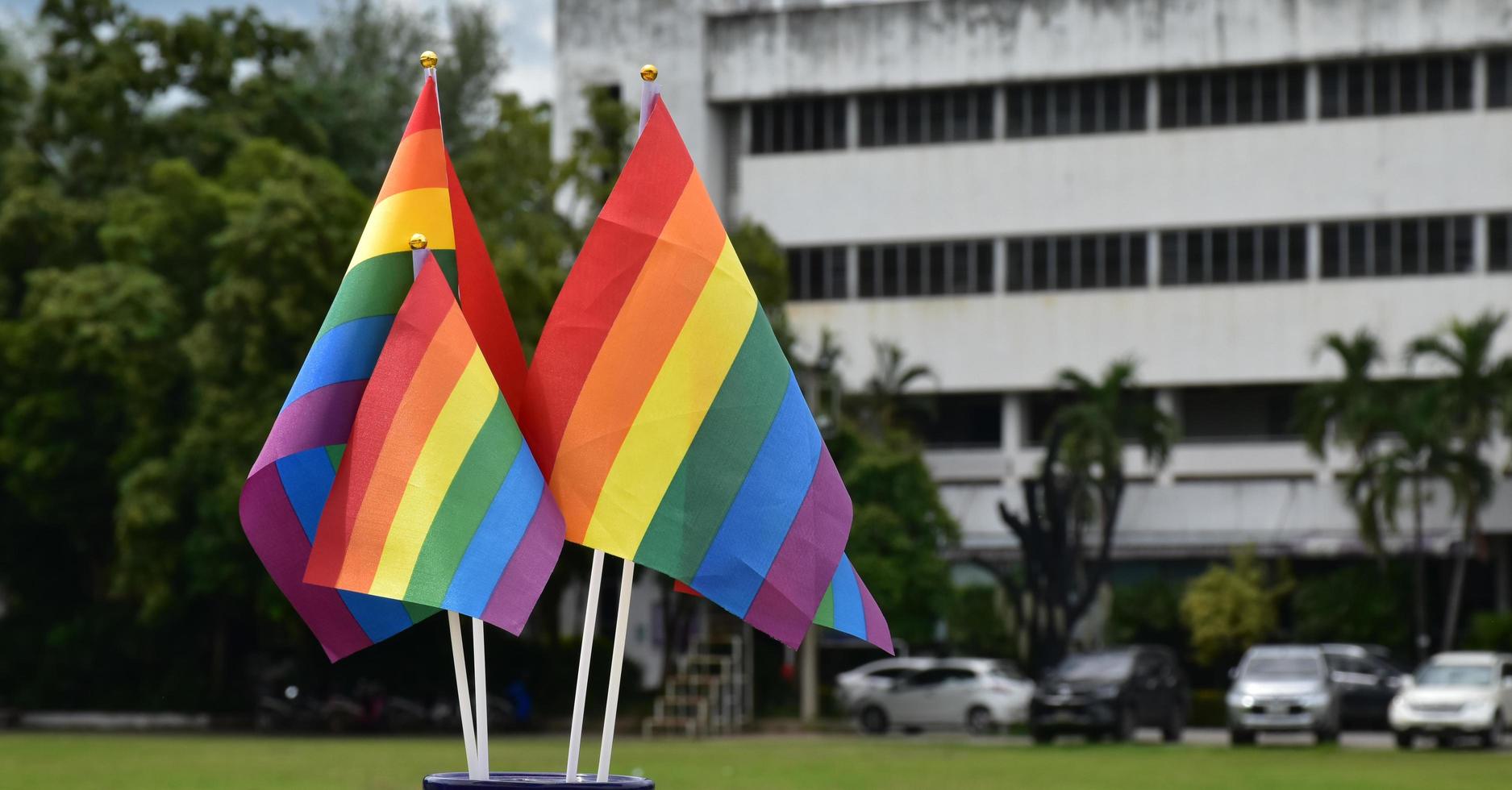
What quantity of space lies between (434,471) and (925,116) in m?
45.8

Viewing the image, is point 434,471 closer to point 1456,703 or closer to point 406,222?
point 406,222

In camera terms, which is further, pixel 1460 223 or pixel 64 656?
pixel 1460 223

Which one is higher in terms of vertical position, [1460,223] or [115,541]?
[1460,223]

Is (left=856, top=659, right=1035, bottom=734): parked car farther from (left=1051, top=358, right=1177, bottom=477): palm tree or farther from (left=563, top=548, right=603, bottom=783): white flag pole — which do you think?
(left=563, top=548, right=603, bottom=783): white flag pole

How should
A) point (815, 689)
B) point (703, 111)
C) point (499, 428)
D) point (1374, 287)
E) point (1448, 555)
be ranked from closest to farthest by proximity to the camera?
1. point (499, 428)
2. point (815, 689)
3. point (1448, 555)
4. point (1374, 287)
5. point (703, 111)

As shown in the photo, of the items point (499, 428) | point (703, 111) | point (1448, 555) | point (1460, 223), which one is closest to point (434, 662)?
point (703, 111)

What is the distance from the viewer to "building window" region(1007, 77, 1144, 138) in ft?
164

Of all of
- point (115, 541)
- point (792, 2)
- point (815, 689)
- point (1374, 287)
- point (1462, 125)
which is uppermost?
point (792, 2)

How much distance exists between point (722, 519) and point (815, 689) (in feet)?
111

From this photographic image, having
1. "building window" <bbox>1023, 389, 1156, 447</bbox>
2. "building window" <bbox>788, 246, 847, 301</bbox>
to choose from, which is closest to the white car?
"building window" <bbox>1023, 389, 1156, 447</bbox>

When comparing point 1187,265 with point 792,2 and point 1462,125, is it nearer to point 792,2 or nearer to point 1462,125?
point 1462,125

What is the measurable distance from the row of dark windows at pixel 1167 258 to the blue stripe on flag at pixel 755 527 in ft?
142

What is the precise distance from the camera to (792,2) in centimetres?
5325

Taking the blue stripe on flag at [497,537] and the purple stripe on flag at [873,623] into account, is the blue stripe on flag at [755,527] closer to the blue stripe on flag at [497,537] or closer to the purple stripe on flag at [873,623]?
the purple stripe on flag at [873,623]
